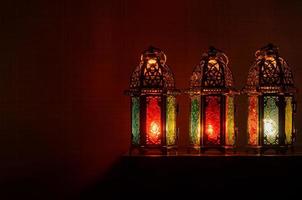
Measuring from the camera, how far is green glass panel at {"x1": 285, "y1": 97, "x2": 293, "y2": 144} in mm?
2844

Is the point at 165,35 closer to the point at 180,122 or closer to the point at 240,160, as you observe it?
the point at 180,122

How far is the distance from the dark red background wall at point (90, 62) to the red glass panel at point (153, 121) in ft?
1.54

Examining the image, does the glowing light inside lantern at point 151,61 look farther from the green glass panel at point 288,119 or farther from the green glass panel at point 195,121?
the green glass panel at point 288,119

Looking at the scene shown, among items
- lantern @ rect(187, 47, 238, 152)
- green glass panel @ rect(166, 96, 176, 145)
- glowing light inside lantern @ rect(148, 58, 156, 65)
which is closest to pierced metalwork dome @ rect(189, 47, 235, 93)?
lantern @ rect(187, 47, 238, 152)

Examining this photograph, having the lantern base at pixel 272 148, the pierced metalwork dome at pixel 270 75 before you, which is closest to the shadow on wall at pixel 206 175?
the lantern base at pixel 272 148

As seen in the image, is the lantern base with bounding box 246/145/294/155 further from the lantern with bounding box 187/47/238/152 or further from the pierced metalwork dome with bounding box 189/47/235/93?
the pierced metalwork dome with bounding box 189/47/235/93

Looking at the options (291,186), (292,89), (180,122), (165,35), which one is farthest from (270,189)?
(165,35)

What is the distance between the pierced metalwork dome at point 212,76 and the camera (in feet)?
9.30

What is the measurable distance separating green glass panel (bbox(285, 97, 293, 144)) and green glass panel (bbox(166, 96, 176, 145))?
0.53 m

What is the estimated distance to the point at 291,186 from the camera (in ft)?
9.16

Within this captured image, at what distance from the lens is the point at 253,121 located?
2896mm

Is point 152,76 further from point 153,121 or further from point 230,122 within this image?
point 230,122

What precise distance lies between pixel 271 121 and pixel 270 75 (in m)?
0.22

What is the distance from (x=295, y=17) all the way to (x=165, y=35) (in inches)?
29.0
